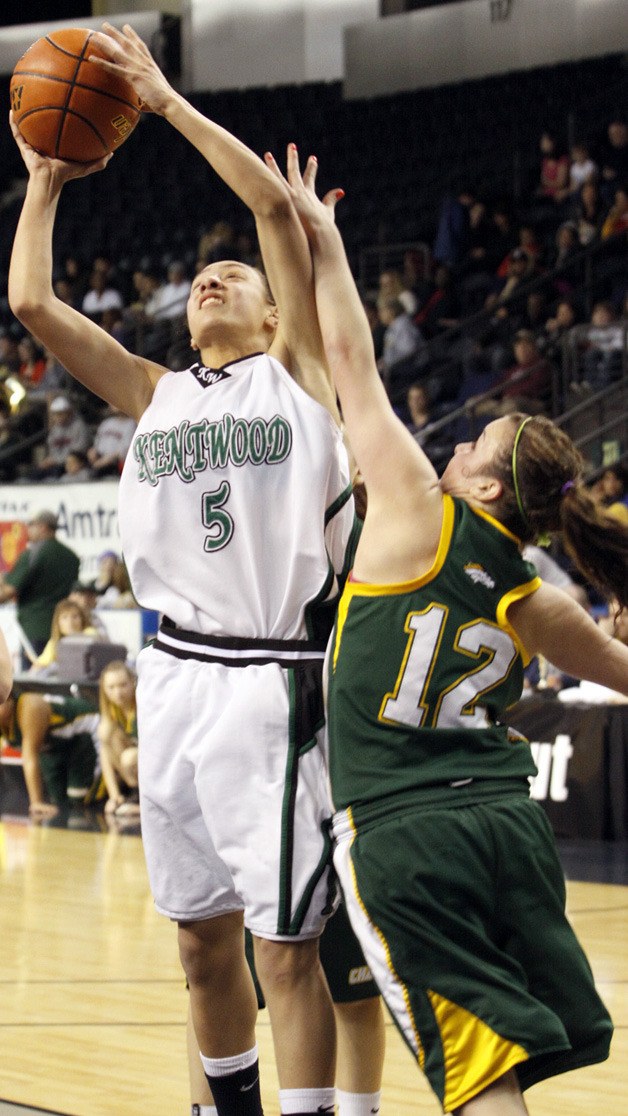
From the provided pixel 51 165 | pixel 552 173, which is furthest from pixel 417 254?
pixel 51 165

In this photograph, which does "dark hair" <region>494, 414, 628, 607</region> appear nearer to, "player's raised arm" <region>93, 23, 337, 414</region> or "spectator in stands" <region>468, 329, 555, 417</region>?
"player's raised arm" <region>93, 23, 337, 414</region>

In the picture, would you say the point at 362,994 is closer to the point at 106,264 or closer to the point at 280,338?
the point at 280,338

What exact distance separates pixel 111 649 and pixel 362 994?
6403 mm

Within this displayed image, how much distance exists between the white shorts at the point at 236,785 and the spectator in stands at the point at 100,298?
12.9 m

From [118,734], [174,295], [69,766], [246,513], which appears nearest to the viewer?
[246,513]

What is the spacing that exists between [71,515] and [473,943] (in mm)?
9334

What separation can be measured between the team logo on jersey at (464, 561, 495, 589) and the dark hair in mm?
115

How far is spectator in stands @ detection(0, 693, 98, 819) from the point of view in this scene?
945 cm

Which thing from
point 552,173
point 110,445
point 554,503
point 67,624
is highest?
point 554,503

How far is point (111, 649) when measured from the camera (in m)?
9.33

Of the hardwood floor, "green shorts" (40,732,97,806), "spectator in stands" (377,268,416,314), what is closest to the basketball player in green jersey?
the hardwood floor

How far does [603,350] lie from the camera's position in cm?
1099

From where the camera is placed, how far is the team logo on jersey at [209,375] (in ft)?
9.52

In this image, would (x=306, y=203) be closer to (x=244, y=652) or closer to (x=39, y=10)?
(x=244, y=652)
